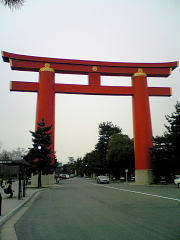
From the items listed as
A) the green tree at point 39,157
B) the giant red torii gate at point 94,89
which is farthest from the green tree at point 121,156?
the green tree at point 39,157

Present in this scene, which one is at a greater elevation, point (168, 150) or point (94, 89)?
point (94, 89)

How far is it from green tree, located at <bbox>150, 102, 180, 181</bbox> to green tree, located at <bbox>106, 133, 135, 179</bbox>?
509 inches

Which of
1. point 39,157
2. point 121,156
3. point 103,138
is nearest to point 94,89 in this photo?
point 39,157

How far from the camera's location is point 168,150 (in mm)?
32344

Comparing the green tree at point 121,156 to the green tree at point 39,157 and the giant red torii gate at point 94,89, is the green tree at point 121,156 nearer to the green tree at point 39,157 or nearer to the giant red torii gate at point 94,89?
the giant red torii gate at point 94,89

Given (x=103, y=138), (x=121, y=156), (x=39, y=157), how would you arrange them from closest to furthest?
(x=39, y=157), (x=121, y=156), (x=103, y=138)

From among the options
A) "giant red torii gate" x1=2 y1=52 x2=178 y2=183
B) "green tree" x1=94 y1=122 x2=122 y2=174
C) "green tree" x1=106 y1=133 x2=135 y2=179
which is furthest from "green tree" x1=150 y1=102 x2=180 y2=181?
"green tree" x1=94 y1=122 x2=122 y2=174

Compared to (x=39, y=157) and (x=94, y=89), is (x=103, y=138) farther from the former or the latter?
(x=39, y=157)

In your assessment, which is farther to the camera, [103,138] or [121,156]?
[103,138]

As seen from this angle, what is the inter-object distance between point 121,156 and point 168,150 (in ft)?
52.7

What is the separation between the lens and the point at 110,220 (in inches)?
318

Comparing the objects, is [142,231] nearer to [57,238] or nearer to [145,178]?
[57,238]

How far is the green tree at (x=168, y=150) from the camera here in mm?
31055

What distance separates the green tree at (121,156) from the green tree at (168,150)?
1293 cm
